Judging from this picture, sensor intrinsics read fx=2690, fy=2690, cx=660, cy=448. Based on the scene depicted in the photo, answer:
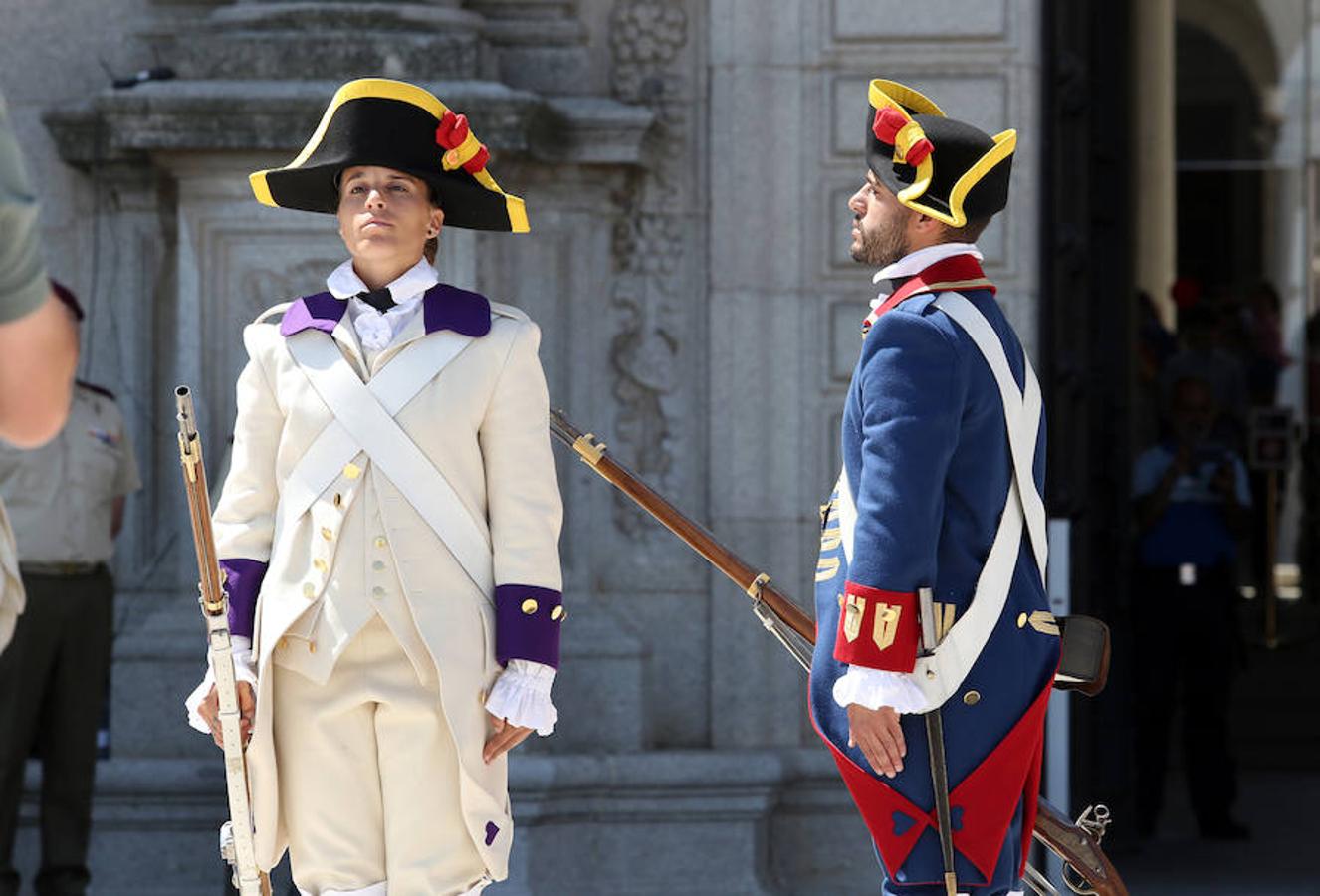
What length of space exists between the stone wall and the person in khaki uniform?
0.15 metres

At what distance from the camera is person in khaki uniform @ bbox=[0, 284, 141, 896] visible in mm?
7844

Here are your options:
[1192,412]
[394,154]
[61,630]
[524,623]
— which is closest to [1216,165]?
[1192,412]

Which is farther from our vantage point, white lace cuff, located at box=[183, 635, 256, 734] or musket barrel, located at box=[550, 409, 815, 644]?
musket barrel, located at box=[550, 409, 815, 644]

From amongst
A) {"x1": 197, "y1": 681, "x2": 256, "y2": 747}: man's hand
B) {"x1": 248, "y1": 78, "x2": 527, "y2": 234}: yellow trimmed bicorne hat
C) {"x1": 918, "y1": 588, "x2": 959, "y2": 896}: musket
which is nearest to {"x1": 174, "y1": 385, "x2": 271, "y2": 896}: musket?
{"x1": 197, "y1": 681, "x2": 256, "y2": 747}: man's hand

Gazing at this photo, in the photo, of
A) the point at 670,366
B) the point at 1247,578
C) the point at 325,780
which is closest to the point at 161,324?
the point at 670,366

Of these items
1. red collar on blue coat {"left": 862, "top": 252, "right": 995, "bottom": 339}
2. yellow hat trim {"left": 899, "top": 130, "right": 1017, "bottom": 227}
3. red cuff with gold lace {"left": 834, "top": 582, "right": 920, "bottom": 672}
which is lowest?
red cuff with gold lace {"left": 834, "top": 582, "right": 920, "bottom": 672}

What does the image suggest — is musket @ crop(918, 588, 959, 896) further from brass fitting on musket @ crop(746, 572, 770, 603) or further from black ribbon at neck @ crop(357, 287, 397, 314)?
black ribbon at neck @ crop(357, 287, 397, 314)

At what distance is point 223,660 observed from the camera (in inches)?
195

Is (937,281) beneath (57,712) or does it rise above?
above

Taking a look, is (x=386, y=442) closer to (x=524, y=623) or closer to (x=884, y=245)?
(x=524, y=623)

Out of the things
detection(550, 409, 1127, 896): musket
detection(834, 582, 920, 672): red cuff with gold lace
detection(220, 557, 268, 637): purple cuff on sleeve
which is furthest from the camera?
detection(550, 409, 1127, 896): musket

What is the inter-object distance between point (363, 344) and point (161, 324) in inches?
132

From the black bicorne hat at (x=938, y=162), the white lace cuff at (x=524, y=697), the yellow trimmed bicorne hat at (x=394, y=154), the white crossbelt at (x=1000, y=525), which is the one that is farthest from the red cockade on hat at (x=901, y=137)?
the white lace cuff at (x=524, y=697)

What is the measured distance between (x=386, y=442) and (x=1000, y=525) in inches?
45.5
